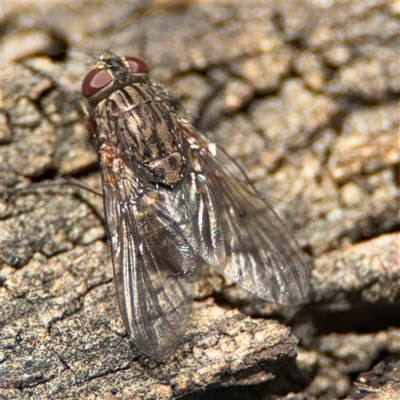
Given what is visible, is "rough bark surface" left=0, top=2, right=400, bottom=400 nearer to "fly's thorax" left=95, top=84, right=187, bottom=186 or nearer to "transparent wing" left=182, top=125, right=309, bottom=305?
"transparent wing" left=182, top=125, right=309, bottom=305

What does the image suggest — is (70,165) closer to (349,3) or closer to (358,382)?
(358,382)

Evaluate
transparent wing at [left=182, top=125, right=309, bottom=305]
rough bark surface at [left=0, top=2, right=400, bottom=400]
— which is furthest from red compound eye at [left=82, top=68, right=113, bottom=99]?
transparent wing at [left=182, top=125, right=309, bottom=305]

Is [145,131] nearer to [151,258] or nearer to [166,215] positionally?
[166,215]

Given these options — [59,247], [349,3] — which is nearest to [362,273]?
[59,247]

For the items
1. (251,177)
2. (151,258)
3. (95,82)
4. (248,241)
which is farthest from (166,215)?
(95,82)

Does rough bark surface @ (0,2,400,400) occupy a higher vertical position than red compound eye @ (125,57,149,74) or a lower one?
lower

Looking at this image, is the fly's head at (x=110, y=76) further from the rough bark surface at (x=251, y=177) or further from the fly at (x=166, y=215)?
the rough bark surface at (x=251, y=177)
